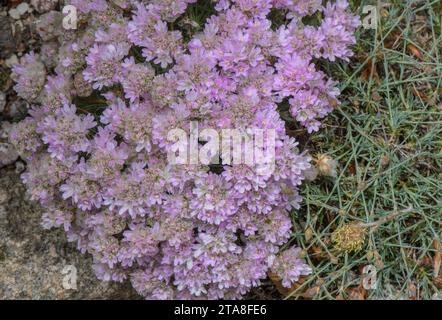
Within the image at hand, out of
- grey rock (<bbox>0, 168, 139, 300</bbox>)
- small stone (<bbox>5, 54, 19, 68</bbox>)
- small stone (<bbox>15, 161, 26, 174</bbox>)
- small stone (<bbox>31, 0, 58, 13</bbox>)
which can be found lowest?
grey rock (<bbox>0, 168, 139, 300</bbox>)

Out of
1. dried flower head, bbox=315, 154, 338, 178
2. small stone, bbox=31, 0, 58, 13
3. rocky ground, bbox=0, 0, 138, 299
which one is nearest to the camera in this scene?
dried flower head, bbox=315, 154, 338, 178

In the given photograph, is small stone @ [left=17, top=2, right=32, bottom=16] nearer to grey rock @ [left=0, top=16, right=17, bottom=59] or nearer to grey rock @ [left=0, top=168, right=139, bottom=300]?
grey rock @ [left=0, top=16, right=17, bottom=59]

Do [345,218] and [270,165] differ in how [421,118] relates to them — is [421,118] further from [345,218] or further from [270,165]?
[270,165]

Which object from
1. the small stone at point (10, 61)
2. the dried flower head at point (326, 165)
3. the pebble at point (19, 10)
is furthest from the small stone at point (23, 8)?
the dried flower head at point (326, 165)

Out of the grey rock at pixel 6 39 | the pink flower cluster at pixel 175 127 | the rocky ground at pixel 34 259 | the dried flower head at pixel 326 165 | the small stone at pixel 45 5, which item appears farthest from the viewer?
the grey rock at pixel 6 39

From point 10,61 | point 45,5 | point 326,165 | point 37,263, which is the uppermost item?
point 45,5

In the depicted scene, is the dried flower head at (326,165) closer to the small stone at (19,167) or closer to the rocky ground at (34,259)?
the rocky ground at (34,259)

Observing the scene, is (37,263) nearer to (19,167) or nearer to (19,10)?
(19,167)

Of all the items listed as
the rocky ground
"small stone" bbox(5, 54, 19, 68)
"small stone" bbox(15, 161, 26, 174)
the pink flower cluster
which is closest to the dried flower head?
the pink flower cluster

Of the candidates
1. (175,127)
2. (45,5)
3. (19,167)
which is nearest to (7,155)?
(19,167)
